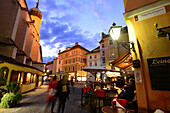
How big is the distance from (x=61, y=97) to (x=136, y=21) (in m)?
5.44

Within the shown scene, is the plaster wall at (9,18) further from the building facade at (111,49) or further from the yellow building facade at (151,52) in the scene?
the building facade at (111,49)

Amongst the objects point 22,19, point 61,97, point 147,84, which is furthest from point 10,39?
point 147,84

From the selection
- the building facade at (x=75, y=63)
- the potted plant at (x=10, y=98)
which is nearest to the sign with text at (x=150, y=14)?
the potted plant at (x=10, y=98)

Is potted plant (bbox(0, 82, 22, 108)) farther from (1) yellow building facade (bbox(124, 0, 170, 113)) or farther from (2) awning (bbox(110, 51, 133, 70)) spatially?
(1) yellow building facade (bbox(124, 0, 170, 113))

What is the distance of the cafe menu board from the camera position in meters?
3.04

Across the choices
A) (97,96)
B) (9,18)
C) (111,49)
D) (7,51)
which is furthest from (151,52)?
(111,49)

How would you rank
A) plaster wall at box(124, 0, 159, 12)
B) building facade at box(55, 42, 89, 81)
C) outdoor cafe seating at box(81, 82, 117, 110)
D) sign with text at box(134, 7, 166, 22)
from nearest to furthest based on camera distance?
sign with text at box(134, 7, 166, 22) < plaster wall at box(124, 0, 159, 12) < outdoor cafe seating at box(81, 82, 117, 110) < building facade at box(55, 42, 89, 81)

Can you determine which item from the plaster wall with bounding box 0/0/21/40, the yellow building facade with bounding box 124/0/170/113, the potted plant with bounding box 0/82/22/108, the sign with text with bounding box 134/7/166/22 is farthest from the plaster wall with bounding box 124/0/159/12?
the plaster wall with bounding box 0/0/21/40

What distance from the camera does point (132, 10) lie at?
4.29m

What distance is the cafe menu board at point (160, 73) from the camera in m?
3.04

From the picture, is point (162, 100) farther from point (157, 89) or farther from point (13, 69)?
point (13, 69)

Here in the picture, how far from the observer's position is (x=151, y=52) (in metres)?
3.50

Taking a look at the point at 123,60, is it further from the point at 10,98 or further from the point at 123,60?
the point at 10,98

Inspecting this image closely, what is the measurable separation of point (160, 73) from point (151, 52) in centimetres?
89
